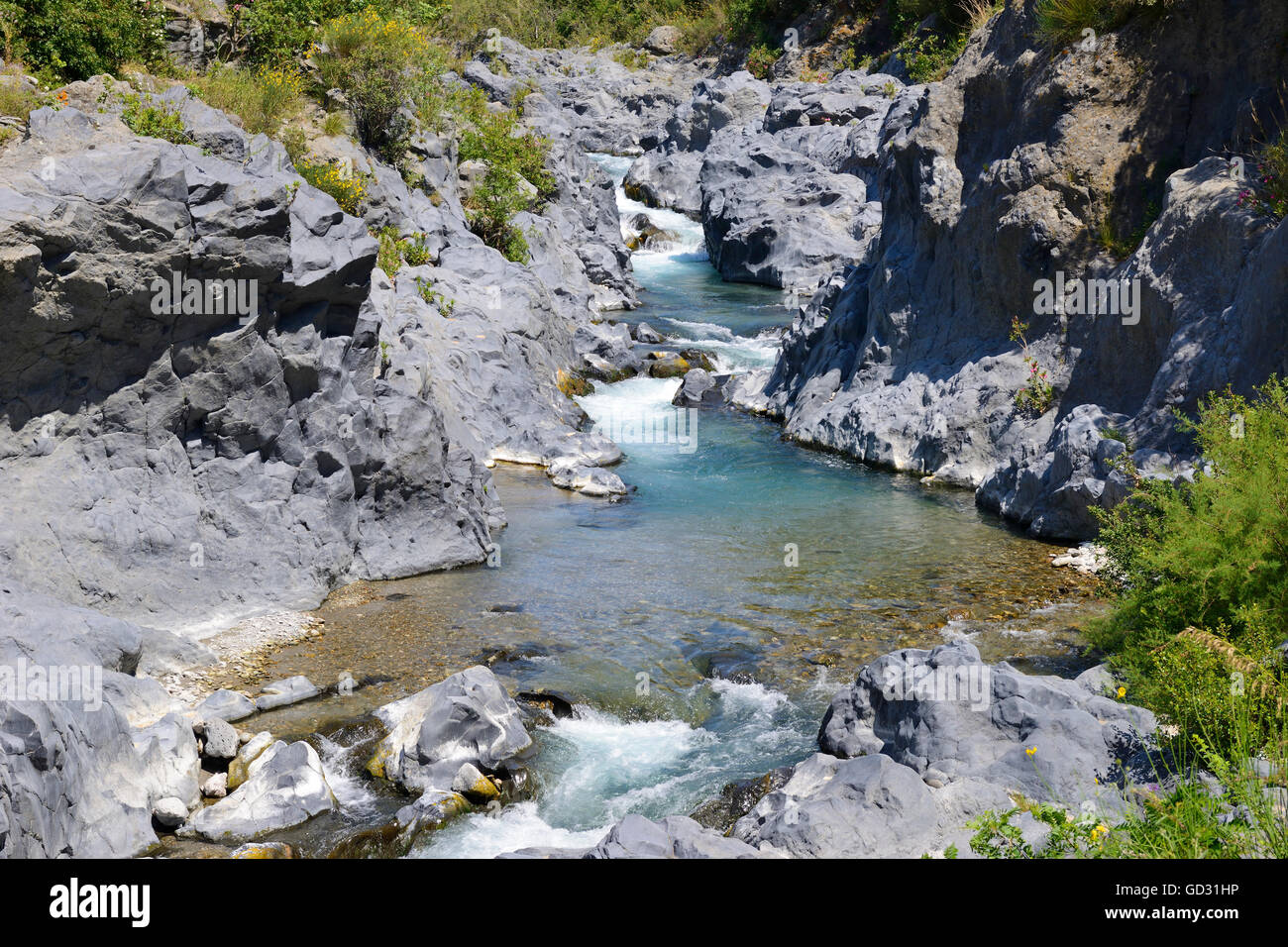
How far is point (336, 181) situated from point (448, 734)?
11.9m

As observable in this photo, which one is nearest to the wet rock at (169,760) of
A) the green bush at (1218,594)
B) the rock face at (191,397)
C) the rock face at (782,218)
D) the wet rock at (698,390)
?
the rock face at (191,397)

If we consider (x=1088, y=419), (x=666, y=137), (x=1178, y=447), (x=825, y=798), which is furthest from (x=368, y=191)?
(x=666, y=137)

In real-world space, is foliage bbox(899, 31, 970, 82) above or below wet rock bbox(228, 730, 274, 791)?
above

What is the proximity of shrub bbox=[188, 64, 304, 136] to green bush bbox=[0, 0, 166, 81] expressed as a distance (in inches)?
46.9

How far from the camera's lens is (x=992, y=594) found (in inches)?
485

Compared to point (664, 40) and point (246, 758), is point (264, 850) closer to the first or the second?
point (246, 758)

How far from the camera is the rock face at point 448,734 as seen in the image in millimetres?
8469

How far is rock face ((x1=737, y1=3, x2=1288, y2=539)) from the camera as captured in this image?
13.3m

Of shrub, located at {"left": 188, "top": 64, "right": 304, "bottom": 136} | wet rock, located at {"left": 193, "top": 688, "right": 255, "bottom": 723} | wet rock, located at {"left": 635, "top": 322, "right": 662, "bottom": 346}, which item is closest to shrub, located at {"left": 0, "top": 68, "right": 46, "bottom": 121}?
shrub, located at {"left": 188, "top": 64, "right": 304, "bottom": 136}

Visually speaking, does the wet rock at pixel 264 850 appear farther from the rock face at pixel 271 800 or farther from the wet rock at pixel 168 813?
the wet rock at pixel 168 813

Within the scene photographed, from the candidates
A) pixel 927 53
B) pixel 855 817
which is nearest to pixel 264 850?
pixel 855 817

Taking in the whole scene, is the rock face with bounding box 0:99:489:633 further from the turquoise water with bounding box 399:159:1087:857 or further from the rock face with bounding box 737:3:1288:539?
the rock face with bounding box 737:3:1288:539

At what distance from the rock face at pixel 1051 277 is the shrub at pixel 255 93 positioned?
35.3ft
